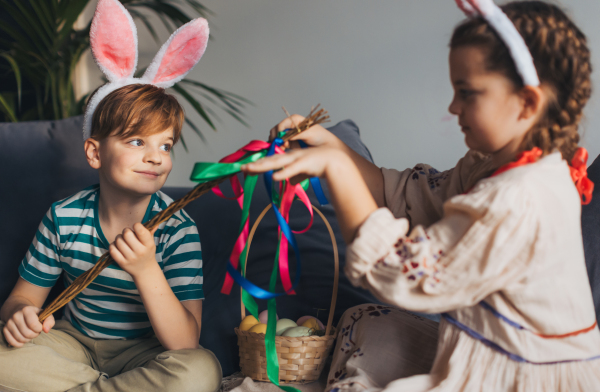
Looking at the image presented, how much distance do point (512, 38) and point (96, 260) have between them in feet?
2.97

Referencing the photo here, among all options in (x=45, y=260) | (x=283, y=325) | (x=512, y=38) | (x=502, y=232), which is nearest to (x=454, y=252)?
(x=502, y=232)

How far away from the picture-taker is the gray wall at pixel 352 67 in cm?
164

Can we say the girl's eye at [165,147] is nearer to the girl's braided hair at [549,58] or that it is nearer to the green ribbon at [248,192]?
the green ribbon at [248,192]

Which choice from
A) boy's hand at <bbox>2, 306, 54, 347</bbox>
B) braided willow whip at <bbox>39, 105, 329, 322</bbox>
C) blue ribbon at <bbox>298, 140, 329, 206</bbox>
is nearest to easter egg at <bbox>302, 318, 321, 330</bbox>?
blue ribbon at <bbox>298, 140, 329, 206</bbox>

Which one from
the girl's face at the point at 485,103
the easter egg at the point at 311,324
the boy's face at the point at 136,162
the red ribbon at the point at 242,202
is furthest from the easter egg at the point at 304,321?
the girl's face at the point at 485,103

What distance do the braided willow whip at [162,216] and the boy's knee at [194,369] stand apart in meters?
0.20

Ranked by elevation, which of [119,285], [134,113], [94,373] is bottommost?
[94,373]

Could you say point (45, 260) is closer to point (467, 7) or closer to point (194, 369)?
point (194, 369)

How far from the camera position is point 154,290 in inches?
34.7

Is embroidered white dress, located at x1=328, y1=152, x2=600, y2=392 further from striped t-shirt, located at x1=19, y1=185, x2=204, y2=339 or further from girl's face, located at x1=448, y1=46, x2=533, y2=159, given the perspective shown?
striped t-shirt, located at x1=19, y1=185, x2=204, y2=339

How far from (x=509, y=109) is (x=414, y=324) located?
15.4 inches

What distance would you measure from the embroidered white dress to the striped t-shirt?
0.50 m

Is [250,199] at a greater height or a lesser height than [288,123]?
lesser

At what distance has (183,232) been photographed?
1035mm
